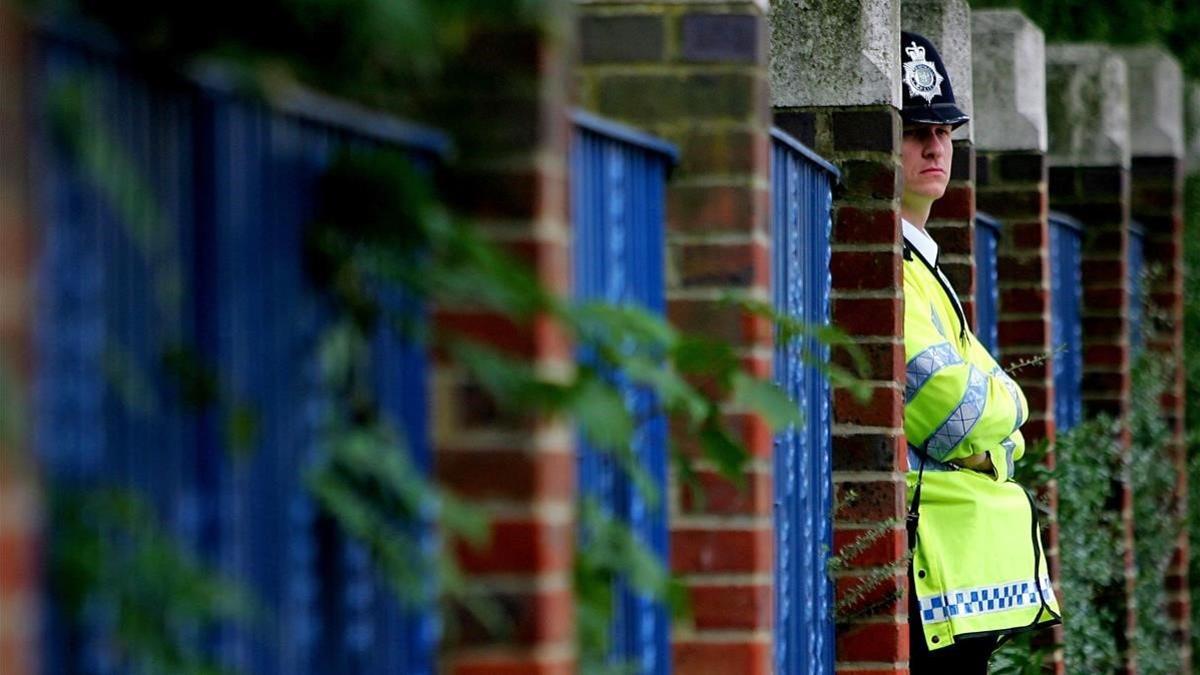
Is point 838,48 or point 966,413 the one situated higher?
point 838,48

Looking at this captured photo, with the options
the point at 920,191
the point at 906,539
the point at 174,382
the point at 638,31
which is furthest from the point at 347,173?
the point at 920,191

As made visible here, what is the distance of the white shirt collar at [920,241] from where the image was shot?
5980 millimetres

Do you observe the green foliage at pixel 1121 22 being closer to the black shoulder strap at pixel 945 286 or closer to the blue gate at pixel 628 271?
the black shoulder strap at pixel 945 286

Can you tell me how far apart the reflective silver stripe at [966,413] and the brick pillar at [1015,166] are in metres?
1.72

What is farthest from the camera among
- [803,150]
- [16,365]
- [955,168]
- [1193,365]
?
[1193,365]

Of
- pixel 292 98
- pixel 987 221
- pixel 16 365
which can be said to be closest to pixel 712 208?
pixel 292 98

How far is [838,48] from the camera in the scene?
5520 millimetres

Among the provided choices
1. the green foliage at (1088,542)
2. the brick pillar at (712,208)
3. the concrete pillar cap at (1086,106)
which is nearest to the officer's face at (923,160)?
the green foliage at (1088,542)

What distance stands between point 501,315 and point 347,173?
0.90 feet

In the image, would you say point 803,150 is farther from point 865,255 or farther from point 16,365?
point 16,365

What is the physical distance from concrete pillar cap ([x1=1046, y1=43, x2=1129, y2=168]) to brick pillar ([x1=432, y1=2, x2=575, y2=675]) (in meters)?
5.75

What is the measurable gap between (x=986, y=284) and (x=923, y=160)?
139 cm

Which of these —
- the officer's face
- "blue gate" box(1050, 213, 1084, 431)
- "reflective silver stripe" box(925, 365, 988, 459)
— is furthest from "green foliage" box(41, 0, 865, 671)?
"blue gate" box(1050, 213, 1084, 431)

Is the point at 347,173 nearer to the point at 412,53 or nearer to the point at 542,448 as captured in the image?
the point at 412,53
